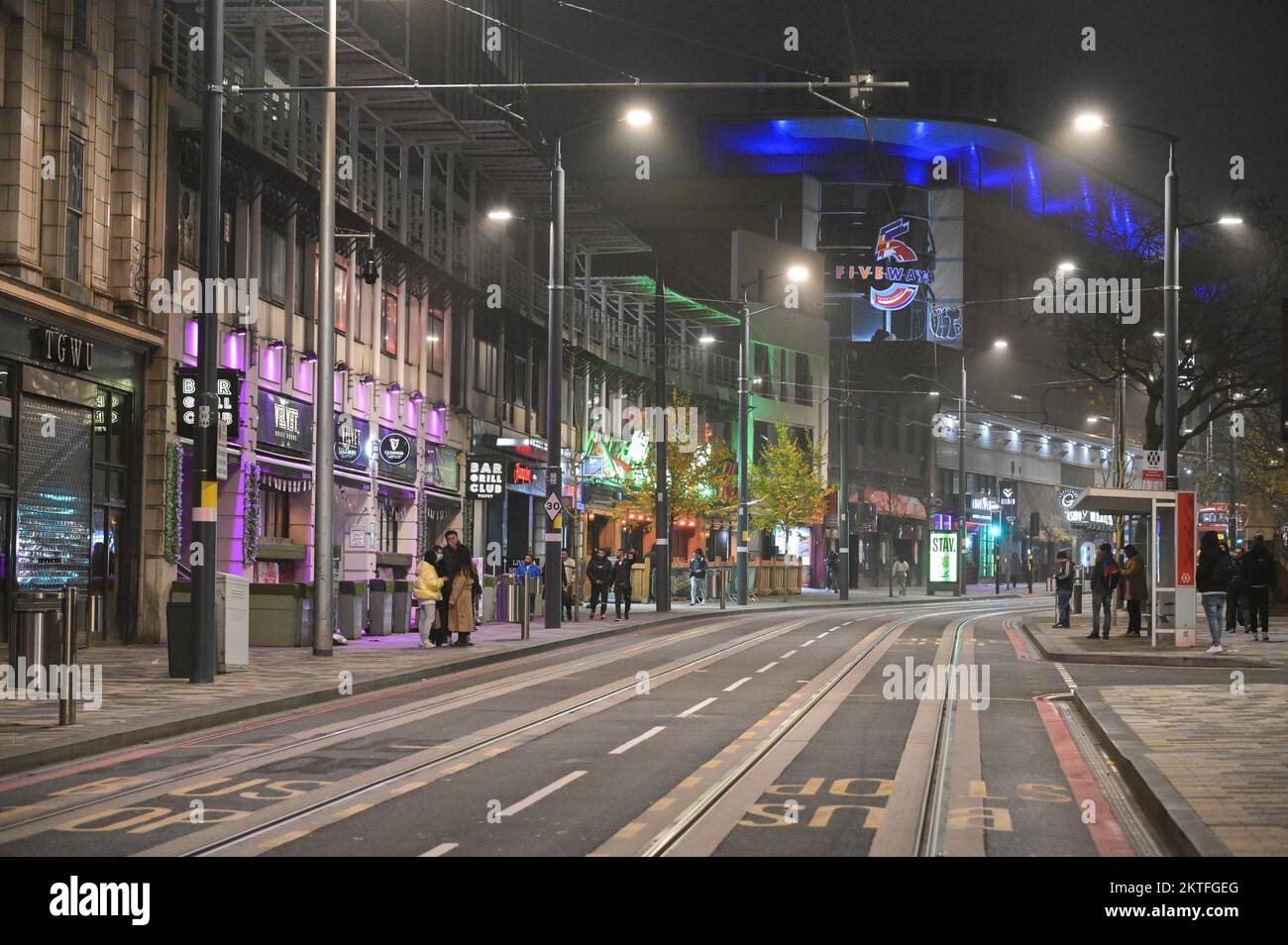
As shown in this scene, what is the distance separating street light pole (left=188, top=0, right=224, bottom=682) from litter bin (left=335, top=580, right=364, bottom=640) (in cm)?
1021

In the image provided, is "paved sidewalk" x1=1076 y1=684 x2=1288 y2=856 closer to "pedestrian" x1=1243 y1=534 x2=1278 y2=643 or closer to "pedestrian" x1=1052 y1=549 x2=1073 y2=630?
"pedestrian" x1=1243 y1=534 x2=1278 y2=643

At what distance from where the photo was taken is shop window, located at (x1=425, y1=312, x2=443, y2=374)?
140ft

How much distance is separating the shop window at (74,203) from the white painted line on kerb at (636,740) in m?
14.0

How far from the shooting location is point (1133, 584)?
31.2 meters

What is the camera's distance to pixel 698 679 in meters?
22.7

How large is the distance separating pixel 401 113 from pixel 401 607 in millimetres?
12486

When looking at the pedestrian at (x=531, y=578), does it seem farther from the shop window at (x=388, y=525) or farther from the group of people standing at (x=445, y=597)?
the group of people standing at (x=445, y=597)

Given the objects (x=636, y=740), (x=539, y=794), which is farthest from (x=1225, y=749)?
(x=539, y=794)

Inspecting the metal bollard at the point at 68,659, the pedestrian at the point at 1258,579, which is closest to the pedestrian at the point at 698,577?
the pedestrian at the point at 1258,579

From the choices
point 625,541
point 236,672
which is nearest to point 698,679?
point 236,672

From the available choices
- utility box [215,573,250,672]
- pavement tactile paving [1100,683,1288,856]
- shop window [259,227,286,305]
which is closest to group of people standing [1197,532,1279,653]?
pavement tactile paving [1100,683,1288,856]

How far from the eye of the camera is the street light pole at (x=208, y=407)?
19703mm

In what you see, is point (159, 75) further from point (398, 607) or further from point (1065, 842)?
point (1065, 842)

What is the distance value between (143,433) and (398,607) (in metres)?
7.04
